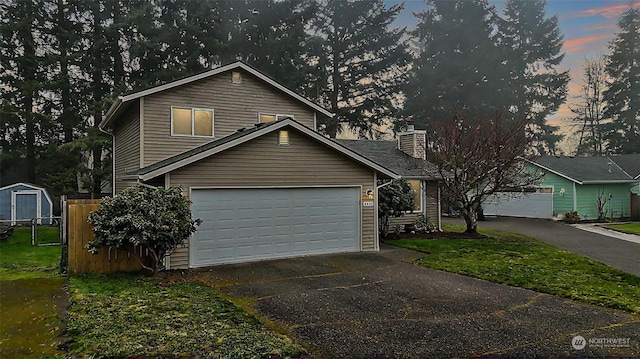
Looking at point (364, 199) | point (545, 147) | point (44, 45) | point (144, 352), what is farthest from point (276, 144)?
point (545, 147)

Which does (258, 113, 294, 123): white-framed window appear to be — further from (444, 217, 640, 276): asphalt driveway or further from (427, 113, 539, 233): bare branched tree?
(444, 217, 640, 276): asphalt driveway

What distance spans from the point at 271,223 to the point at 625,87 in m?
37.2

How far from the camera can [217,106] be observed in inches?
541

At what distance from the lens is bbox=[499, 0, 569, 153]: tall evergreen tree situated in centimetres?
3494

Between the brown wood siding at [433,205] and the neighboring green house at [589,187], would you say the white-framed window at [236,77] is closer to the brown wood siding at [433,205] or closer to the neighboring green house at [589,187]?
the brown wood siding at [433,205]

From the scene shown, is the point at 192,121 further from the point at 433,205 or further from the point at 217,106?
the point at 433,205

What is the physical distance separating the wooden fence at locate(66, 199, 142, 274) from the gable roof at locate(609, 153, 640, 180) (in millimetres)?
26738

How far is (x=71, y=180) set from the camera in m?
21.7

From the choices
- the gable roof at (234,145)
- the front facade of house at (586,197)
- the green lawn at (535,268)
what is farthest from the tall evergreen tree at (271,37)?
the front facade of house at (586,197)

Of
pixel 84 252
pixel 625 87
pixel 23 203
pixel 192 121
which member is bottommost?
pixel 84 252

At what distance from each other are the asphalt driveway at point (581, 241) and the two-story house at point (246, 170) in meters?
6.32

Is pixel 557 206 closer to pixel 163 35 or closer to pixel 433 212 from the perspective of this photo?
pixel 433 212

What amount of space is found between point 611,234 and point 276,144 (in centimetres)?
1461

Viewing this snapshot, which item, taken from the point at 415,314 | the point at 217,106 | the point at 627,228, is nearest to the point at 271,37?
the point at 217,106
